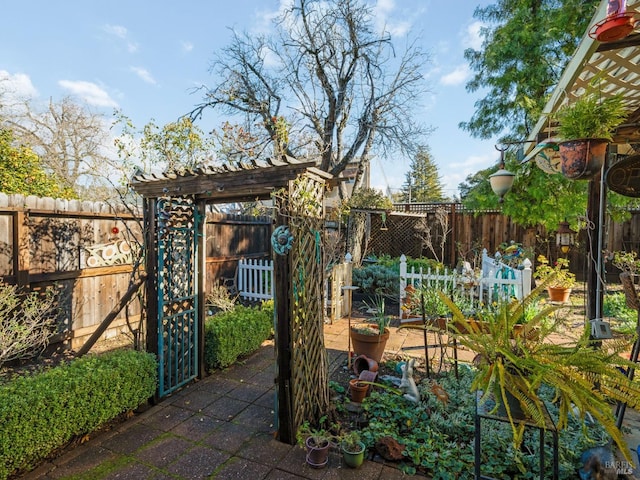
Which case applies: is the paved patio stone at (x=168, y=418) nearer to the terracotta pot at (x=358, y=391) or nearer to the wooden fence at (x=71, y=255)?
the terracotta pot at (x=358, y=391)

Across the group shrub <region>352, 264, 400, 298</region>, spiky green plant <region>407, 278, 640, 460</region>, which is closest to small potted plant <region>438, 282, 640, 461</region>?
spiky green plant <region>407, 278, 640, 460</region>

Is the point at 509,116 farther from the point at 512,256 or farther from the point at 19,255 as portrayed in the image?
the point at 19,255

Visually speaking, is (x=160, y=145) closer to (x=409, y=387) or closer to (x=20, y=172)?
(x=20, y=172)

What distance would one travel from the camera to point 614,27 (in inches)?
65.5

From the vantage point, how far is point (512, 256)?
627 cm

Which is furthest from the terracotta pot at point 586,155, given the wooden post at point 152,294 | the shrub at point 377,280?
the shrub at point 377,280

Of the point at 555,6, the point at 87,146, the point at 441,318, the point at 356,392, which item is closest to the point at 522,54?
the point at 555,6

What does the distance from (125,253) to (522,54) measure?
8.41 meters

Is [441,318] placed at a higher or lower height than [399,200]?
lower

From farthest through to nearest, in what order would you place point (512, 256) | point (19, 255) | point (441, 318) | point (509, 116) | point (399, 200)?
point (399, 200) → point (509, 116) → point (512, 256) → point (441, 318) → point (19, 255)

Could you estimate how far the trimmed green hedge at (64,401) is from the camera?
73.4 inches

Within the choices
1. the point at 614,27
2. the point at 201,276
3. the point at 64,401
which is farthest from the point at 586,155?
the point at 64,401

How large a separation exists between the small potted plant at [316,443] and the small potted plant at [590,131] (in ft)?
7.95

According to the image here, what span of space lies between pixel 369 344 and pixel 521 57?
23.5 feet
